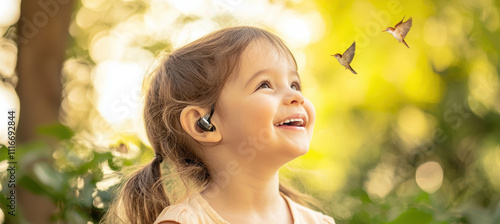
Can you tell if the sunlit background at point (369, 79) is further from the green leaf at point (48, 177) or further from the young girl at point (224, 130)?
the young girl at point (224, 130)

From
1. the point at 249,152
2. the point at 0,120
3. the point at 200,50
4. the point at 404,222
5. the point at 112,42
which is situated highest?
the point at 200,50

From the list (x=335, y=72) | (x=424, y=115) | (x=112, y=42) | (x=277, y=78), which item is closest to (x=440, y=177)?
(x=424, y=115)

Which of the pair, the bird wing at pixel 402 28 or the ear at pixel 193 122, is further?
the ear at pixel 193 122

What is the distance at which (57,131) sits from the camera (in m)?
1.85

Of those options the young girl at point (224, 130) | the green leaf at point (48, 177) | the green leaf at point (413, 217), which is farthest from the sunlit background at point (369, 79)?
the young girl at point (224, 130)

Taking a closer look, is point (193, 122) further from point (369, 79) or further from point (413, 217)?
point (369, 79)

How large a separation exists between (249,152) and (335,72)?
10.1 feet

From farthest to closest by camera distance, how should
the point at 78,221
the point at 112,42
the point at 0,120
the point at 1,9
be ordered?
1. the point at 112,42
2. the point at 1,9
3. the point at 0,120
4. the point at 78,221

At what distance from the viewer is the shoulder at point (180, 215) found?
1230 mm

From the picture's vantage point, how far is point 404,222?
173cm

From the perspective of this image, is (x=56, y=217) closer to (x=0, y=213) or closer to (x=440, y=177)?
(x=0, y=213)

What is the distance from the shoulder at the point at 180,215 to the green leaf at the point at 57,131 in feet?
2.42

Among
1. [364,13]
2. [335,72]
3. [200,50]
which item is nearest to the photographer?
[200,50]

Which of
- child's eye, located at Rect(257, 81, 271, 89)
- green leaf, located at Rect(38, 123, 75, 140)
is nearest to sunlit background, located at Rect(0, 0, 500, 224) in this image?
green leaf, located at Rect(38, 123, 75, 140)
